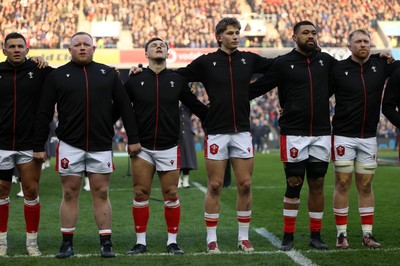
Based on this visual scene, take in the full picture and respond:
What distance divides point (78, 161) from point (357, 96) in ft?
9.43

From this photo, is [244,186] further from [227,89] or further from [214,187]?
[227,89]

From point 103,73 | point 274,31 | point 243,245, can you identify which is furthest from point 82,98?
point 274,31

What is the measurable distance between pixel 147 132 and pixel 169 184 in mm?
566

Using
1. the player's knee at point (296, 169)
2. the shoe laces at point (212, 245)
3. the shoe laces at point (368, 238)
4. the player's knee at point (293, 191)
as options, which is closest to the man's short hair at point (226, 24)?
the player's knee at point (296, 169)

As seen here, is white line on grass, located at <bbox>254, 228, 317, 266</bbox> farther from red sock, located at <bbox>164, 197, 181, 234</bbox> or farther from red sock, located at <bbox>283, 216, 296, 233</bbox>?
red sock, located at <bbox>164, 197, 181, 234</bbox>

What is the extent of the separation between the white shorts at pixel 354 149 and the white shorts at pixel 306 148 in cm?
16

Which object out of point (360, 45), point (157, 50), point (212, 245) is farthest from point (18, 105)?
point (360, 45)

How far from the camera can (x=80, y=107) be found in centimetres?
728

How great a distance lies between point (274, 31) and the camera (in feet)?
144

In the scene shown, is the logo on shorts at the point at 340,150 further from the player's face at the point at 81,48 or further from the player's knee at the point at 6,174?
the player's knee at the point at 6,174

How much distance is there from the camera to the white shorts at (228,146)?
7.67 m

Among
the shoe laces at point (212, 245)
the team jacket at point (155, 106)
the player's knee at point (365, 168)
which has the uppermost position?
the team jacket at point (155, 106)

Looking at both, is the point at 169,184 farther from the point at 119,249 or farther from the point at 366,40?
the point at 366,40

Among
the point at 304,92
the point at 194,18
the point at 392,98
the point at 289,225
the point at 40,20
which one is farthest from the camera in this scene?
the point at 194,18
